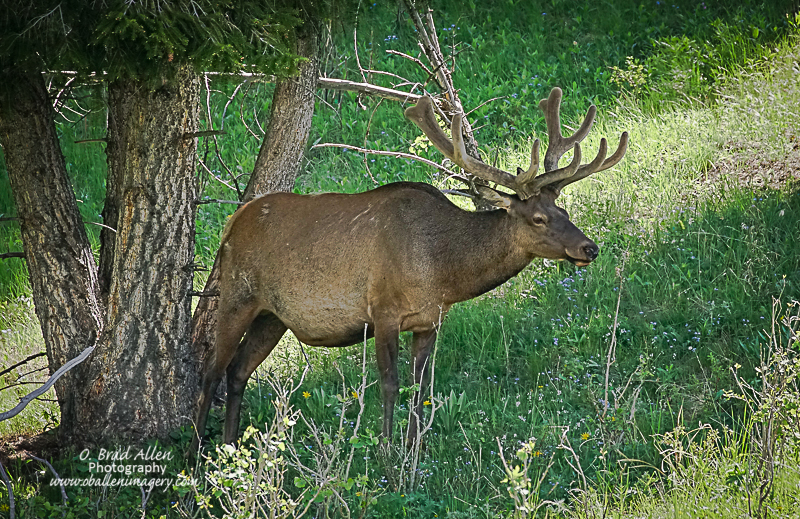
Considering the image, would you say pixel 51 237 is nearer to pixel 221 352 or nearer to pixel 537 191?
pixel 221 352

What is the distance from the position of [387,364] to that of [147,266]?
1.95 metres

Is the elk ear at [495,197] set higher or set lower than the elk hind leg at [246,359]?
higher

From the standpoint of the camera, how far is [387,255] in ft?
21.2

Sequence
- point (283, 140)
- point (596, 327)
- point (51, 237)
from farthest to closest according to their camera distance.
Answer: point (596, 327) → point (283, 140) → point (51, 237)

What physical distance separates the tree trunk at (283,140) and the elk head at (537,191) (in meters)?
0.91

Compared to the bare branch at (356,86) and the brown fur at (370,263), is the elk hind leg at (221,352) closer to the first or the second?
the brown fur at (370,263)

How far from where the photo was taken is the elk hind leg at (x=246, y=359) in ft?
22.6

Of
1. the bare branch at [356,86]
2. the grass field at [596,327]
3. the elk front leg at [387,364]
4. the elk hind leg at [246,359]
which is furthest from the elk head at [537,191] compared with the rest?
the elk hind leg at [246,359]

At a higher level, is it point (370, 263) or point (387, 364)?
point (370, 263)

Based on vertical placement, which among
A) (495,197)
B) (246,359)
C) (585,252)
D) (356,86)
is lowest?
(246,359)

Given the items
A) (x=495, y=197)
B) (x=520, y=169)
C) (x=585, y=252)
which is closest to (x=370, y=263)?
(x=495, y=197)

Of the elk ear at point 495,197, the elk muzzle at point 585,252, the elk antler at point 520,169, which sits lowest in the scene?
the elk muzzle at point 585,252

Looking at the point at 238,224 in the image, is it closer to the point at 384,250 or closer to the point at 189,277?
the point at 189,277

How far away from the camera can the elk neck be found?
6.44m
